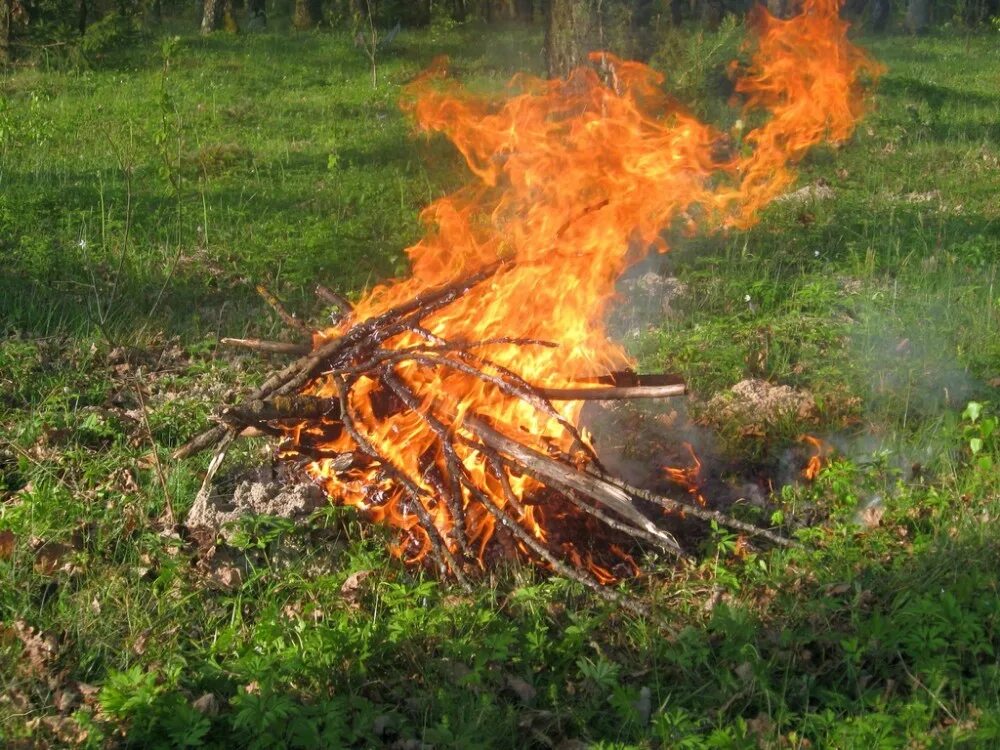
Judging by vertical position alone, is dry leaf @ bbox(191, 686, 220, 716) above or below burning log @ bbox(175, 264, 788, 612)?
below

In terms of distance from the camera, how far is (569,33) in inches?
415

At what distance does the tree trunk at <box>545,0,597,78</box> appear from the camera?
1042 cm

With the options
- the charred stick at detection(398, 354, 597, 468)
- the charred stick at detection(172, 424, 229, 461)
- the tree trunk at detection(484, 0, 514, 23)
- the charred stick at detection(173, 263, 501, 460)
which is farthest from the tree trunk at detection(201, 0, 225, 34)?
the charred stick at detection(398, 354, 597, 468)

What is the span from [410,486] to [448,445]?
0.25 metres

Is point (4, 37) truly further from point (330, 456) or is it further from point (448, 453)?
point (448, 453)

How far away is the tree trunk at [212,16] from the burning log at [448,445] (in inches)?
787

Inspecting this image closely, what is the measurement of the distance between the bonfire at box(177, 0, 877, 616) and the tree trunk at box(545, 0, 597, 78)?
3620mm

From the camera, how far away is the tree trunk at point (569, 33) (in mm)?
10422

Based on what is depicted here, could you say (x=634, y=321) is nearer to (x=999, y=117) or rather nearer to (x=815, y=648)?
(x=815, y=648)

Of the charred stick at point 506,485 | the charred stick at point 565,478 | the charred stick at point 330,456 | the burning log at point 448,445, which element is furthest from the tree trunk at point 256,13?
the charred stick at point 506,485

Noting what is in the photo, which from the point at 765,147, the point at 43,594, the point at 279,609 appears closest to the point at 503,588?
the point at 279,609

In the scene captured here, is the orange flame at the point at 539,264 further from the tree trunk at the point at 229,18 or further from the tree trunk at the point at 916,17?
the tree trunk at the point at 916,17

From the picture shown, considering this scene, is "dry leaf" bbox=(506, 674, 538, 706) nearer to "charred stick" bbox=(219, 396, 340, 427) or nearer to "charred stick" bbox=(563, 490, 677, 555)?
"charred stick" bbox=(563, 490, 677, 555)

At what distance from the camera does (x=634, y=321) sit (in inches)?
309
